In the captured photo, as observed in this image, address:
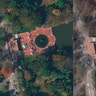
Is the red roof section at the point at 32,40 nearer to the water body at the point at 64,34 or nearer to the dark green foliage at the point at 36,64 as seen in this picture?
the water body at the point at 64,34

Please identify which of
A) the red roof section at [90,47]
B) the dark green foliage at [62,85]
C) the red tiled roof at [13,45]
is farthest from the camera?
the red tiled roof at [13,45]

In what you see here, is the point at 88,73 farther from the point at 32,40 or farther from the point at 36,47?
the point at 32,40

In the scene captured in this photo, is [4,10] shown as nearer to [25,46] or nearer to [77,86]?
[25,46]

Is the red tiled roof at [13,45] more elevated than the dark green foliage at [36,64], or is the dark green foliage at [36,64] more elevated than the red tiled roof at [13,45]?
the red tiled roof at [13,45]

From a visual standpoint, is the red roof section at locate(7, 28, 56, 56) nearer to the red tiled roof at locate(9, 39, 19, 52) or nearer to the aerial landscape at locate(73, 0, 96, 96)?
the red tiled roof at locate(9, 39, 19, 52)

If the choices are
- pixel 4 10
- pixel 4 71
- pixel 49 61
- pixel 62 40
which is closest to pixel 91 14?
pixel 62 40

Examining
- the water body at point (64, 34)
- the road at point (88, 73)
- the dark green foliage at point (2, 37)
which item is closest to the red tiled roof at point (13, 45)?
the dark green foliage at point (2, 37)
